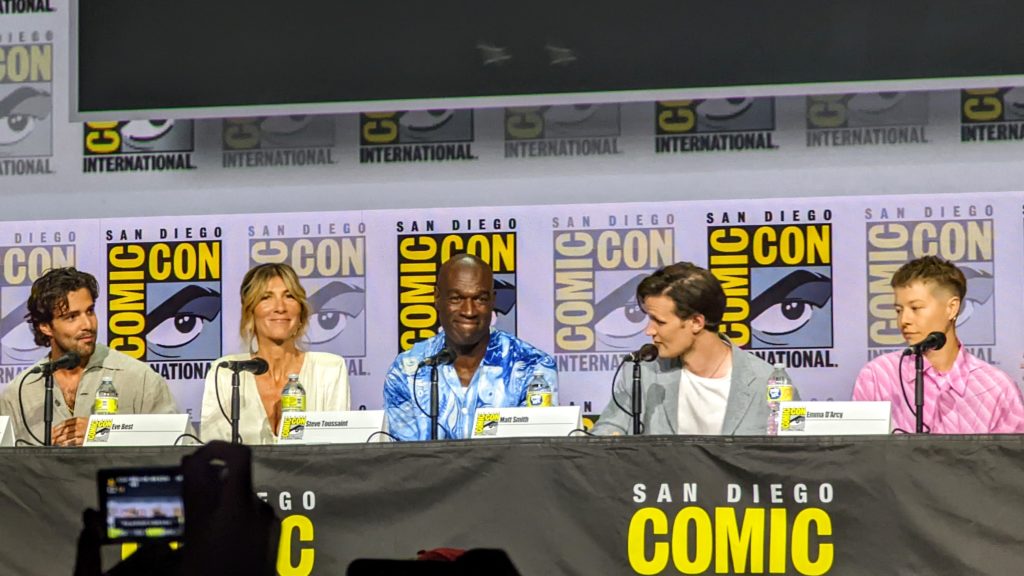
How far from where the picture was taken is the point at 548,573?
4.19 metres

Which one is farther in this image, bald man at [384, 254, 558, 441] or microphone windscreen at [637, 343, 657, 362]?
bald man at [384, 254, 558, 441]

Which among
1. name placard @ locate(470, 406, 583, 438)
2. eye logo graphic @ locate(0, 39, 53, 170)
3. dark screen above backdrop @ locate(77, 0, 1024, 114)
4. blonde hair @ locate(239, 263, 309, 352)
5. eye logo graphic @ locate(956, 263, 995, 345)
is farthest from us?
eye logo graphic @ locate(0, 39, 53, 170)

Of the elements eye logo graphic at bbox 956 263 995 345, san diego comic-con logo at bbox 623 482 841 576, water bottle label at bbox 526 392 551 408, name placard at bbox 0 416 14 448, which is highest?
eye logo graphic at bbox 956 263 995 345

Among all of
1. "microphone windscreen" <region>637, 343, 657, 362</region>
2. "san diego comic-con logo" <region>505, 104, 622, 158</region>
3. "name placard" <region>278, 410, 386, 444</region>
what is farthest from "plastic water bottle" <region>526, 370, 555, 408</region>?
"san diego comic-con logo" <region>505, 104, 622, 158</region>

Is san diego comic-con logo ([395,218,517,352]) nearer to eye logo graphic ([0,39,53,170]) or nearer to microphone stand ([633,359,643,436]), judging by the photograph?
eye logo graphic ([0,39,53,170])

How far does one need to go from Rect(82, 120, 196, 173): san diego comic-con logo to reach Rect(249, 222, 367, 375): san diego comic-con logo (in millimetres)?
503

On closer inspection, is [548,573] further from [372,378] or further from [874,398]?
[372,378]

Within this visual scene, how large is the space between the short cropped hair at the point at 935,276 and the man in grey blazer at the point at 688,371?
1.81 feet

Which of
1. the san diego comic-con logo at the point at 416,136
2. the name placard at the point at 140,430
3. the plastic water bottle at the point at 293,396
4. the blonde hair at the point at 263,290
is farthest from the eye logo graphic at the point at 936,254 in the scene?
the name placard at the point at 140,430

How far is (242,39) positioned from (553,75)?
4.36 feet

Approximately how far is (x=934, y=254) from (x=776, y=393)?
1780mm

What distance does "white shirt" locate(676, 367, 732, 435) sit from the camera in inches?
194

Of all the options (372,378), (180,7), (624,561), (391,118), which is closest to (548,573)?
(624,561)

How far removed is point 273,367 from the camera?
217 inches
